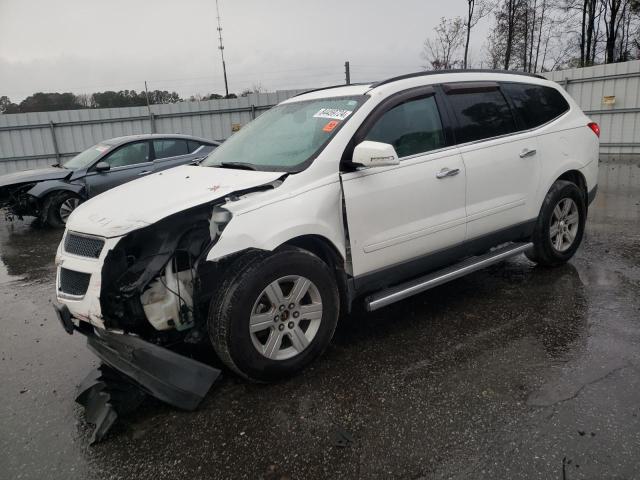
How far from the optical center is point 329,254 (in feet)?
11.0

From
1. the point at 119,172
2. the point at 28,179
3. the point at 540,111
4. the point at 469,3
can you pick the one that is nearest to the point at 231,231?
the point at 540,111

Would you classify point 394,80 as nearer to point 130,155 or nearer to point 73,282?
point 73,282

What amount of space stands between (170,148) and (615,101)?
12.5 metres

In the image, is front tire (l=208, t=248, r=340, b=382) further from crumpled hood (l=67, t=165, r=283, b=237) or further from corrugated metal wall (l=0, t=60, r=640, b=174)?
corrugated metal wall (l=0, t=60, r=640, b=174)

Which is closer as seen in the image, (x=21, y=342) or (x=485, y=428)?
(x=485, y=428)

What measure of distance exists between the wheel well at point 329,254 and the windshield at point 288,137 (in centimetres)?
48

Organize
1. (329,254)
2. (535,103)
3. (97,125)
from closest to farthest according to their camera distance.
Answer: (329,254)
(535,103)
(97,125)

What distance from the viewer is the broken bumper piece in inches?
112

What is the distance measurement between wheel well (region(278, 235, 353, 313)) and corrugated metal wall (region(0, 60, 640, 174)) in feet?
45.9

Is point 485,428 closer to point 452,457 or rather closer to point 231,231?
point 452,457

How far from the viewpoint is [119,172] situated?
9.05m

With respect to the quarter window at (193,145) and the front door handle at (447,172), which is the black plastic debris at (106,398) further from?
the quarter window at (193,145)

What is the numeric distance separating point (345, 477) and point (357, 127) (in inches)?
87.8

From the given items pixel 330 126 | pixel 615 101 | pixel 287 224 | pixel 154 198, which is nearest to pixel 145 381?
pixel 154 198
